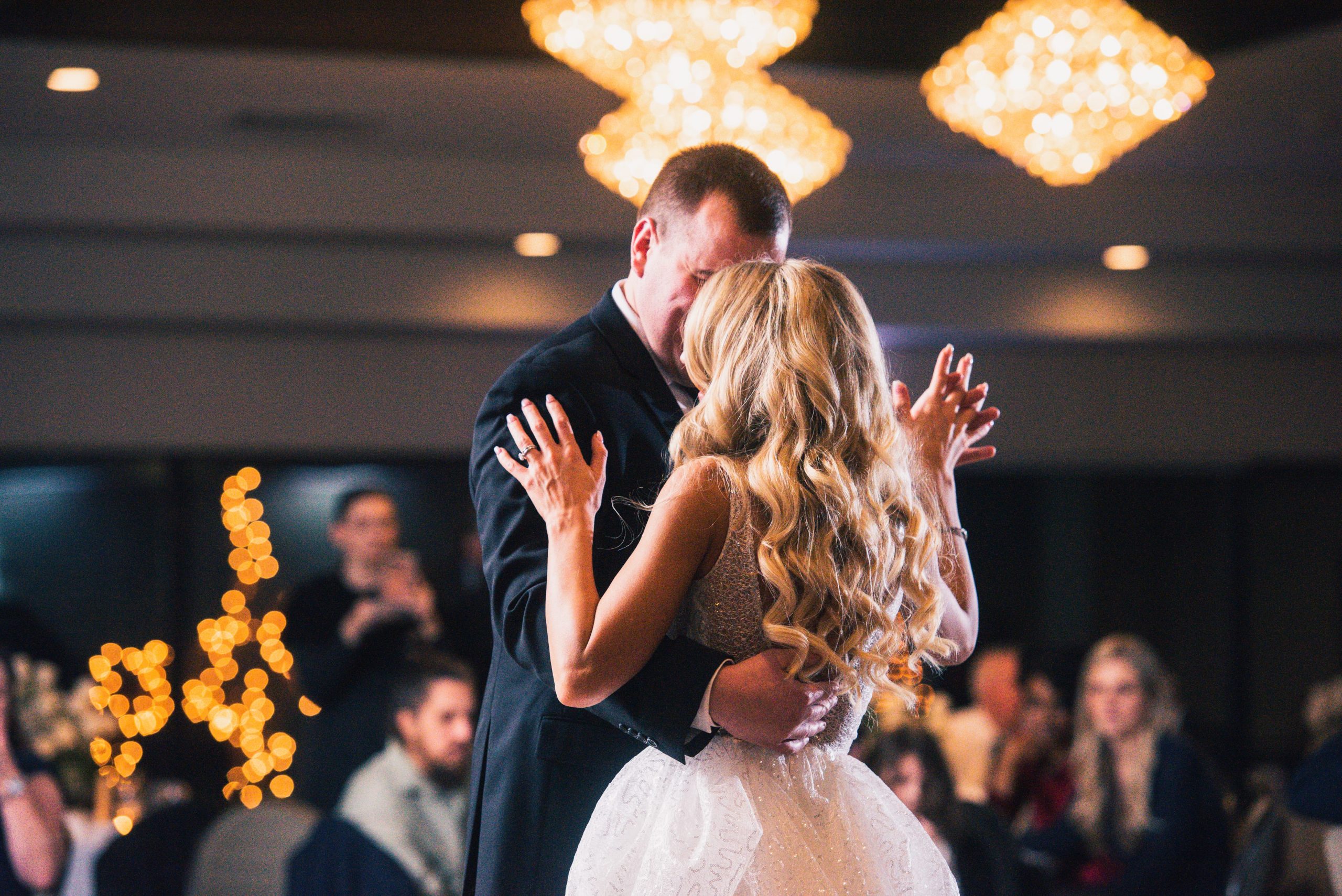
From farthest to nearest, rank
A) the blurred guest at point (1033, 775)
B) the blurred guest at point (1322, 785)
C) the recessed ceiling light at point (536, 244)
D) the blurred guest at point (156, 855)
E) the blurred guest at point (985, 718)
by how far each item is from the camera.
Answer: the recessed ceiling light at point (536, 244) → the blurred guest at point (985, 718) → the blurred guest at point (1033, 775) → the blurred guest at point (156, 855) → the blurred guest at point (1322, 785)

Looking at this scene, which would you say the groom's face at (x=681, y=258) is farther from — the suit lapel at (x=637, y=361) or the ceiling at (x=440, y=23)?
the ceiling at (x=440, y=23)

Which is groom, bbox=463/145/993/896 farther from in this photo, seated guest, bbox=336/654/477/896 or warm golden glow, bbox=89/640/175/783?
warm golden glow, bbox=89/640/175/783

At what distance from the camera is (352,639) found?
546 centimetres

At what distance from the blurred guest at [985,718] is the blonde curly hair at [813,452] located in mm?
4076

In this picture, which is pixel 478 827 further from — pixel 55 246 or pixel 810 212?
pixel 55 246

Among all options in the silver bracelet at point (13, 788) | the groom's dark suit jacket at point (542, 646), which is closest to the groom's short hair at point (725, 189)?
the groom's dark suit jacket at point (542, 646)

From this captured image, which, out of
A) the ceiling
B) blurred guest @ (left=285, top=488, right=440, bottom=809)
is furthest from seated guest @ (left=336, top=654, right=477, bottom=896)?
the ceiling

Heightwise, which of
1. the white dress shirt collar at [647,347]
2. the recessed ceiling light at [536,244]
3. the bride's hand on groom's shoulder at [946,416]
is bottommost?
the bride's hand on groom's shoulder at [946,416]

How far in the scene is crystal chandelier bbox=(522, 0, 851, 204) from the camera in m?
4.17

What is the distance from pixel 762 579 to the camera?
1686 mm

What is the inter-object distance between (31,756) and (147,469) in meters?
2.96

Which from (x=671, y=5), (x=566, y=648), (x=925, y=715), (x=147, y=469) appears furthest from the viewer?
(x=147, y=469)

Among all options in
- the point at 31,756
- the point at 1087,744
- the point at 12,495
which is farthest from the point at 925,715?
the point at 12,495

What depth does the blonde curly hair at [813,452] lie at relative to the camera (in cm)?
164
